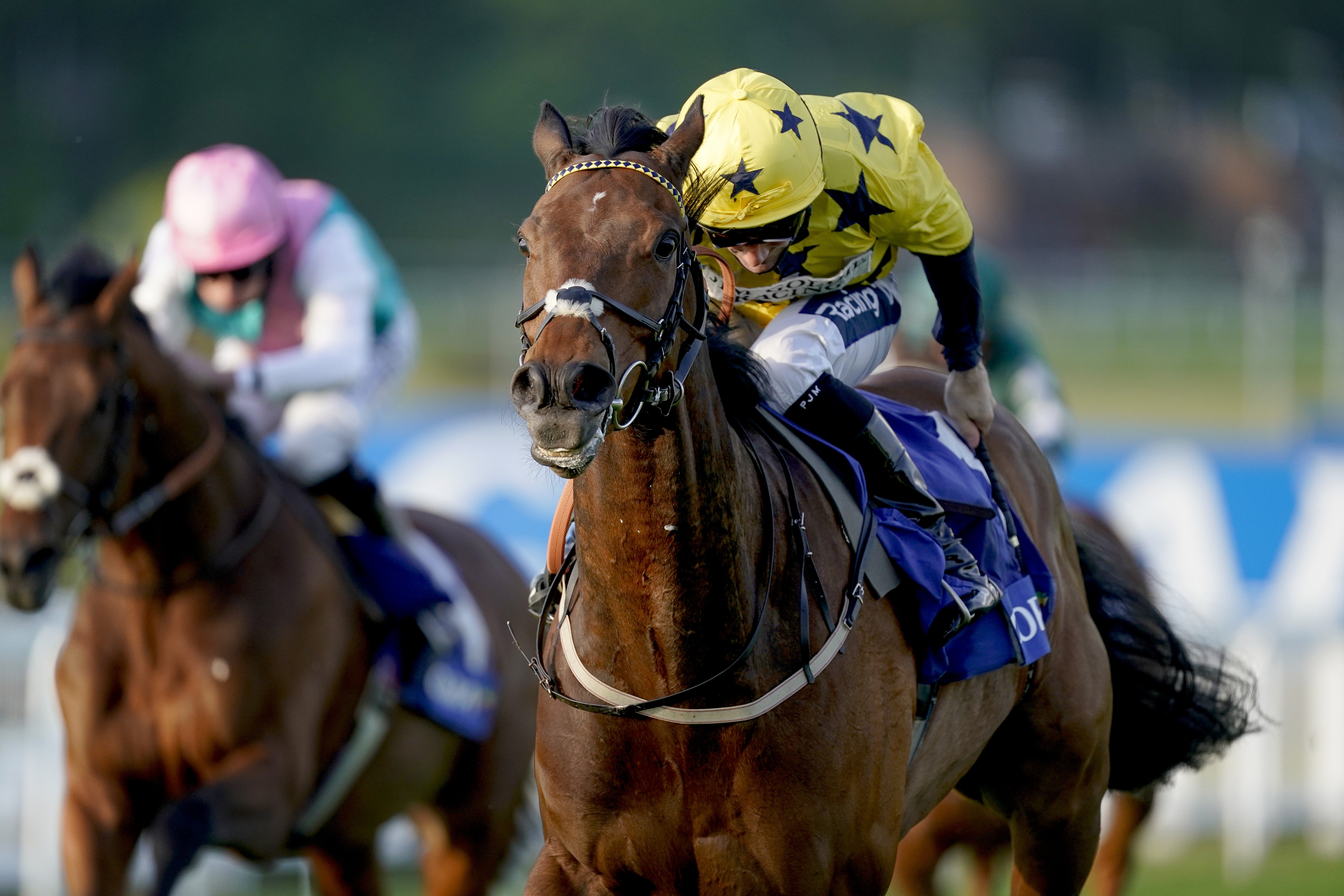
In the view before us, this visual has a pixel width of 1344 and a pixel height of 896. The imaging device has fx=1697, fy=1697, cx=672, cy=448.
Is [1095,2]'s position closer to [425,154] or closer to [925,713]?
[425,154]

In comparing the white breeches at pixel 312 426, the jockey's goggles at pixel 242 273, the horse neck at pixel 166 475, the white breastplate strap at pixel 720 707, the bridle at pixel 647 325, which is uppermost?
the bridle at pixel 647 325

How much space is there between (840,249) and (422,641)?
2.50 m

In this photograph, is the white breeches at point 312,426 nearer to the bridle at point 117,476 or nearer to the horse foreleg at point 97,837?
the bridle at point 117,476

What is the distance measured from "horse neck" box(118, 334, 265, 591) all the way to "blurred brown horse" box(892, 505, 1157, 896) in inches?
86.7

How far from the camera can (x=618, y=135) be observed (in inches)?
107

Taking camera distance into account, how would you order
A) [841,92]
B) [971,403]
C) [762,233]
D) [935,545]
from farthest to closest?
[841,92] → [971,403] → [935,545] → [762,233]

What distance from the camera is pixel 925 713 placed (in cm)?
322

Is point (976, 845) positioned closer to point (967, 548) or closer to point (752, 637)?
point (967, 548)

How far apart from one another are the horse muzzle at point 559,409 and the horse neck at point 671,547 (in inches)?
13.8

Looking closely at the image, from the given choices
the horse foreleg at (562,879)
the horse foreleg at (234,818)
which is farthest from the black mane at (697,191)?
the horse foreleg at (234,818)

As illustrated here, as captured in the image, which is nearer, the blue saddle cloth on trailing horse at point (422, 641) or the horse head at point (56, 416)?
the horse head at point (56, 416)

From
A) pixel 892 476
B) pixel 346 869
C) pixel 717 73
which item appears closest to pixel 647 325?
pixel 892 476

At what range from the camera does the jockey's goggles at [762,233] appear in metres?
3.10

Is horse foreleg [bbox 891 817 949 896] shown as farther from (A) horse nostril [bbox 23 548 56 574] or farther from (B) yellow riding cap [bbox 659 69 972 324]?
(A) horse nostril [bbox 23 548 56 574]
